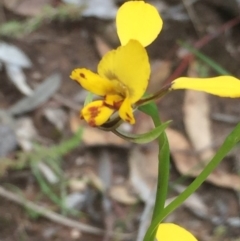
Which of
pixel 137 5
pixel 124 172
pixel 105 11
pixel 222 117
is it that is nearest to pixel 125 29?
pixel 137 5

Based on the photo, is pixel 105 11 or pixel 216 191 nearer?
pixel 216 191

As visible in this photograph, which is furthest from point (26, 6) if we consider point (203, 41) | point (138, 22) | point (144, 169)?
point (138, 22)

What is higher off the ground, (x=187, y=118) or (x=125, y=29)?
(x=125, y=29)

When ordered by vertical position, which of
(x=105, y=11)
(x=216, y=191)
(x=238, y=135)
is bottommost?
(x=216, y=191)

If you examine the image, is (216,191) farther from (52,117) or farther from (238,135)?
(238,135)

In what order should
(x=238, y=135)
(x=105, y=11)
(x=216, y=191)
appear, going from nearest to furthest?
(x=238, y=135), (x=216, y=191), (x=105, y=11)

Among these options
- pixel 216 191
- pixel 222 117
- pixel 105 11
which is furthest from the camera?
pixel 105 11

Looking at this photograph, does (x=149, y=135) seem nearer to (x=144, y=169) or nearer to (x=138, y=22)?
(x=138, y=22)

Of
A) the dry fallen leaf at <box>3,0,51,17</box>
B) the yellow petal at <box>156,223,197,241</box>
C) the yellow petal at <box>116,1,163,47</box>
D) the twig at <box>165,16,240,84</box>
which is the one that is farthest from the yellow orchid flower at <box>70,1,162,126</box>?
the dry fallen leaf at <box>3,0,51,17</box>
